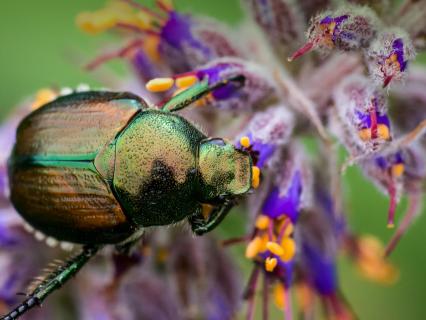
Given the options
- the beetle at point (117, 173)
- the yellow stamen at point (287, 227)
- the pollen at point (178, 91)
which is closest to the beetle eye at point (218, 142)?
the beetle at point (117, 173)

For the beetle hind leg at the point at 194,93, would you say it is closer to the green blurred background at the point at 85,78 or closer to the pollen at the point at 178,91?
the pollen at the point at 178,91

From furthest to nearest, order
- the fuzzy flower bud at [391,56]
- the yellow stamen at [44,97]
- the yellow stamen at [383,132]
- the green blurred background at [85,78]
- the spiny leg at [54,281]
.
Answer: the green blurred background at [85,78] → the yellow stamen at [44,97] → the spiny leg at [54,281] → the yellow stamen at [383,132] → the fuzzy flower bud at [391,56]

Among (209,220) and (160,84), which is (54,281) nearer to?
(209,220)

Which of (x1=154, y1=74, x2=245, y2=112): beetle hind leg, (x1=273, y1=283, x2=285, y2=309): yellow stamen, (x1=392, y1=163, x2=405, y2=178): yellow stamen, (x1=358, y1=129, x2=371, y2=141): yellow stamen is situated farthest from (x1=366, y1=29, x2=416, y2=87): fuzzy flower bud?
(x1=273, y1=283, x2=285, y2=309): yellow stamen

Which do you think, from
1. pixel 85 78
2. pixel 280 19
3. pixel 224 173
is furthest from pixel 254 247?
pixel 85 78

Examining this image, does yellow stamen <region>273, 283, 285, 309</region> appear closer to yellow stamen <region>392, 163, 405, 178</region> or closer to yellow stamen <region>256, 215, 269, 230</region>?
yellow stamen <region>256, 215, 269, 230</region>

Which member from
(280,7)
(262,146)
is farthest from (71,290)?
(280,7)

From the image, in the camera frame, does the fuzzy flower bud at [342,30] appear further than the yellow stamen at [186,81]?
No
